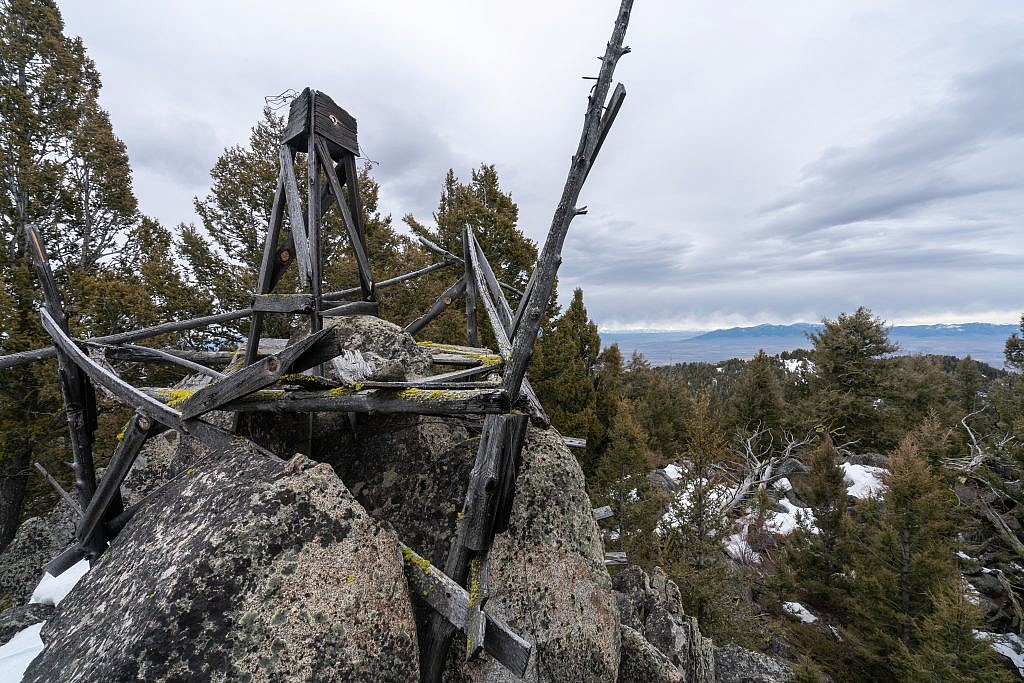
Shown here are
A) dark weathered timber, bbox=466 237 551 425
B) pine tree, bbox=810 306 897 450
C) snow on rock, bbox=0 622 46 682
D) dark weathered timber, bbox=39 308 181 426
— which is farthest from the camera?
pine tree, bbox=810 306 897 450

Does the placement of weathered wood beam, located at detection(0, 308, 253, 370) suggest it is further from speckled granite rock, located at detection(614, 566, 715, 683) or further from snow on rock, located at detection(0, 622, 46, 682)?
speckled granite rock, located at detection(614, 566, 715, 683)

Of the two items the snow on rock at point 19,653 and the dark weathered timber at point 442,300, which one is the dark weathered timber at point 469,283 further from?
the snow on rock at point 19,653

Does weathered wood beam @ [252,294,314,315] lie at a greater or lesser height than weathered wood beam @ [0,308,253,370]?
greater

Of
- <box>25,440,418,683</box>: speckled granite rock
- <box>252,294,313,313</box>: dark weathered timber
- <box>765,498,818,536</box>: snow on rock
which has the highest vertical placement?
<box>252,294,313,313</box>: dark weathered timber

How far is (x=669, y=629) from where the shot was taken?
8.37m

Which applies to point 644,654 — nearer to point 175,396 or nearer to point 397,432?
point 397,432

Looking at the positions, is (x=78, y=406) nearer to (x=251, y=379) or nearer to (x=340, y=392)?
(x=251, y=379)

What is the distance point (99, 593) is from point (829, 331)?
4142 cm

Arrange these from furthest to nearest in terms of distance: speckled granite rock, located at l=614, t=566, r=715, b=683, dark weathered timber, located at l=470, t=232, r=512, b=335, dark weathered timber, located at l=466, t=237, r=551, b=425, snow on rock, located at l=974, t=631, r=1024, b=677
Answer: snow on rock, located at l=974, t=631, r=1024, b=677 < speckled granite rock, located at l=614, t=566, r=715, b=683 < dark weathered timber, located at l=470, t=232, r=512, b=335 < dark weathered timber, located at l=466, t=237, r=551, b=425

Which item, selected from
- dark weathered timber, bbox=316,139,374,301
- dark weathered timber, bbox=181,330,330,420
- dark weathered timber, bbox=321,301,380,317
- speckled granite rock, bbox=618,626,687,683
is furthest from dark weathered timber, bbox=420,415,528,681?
dark weathered timber, bbox=321,301,380,317

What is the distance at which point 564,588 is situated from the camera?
4602 mm

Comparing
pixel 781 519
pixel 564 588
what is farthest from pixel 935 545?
pixel 564 588

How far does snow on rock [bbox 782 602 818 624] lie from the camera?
1846 centimetres

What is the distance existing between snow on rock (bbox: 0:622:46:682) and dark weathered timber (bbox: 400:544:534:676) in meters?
5.06
